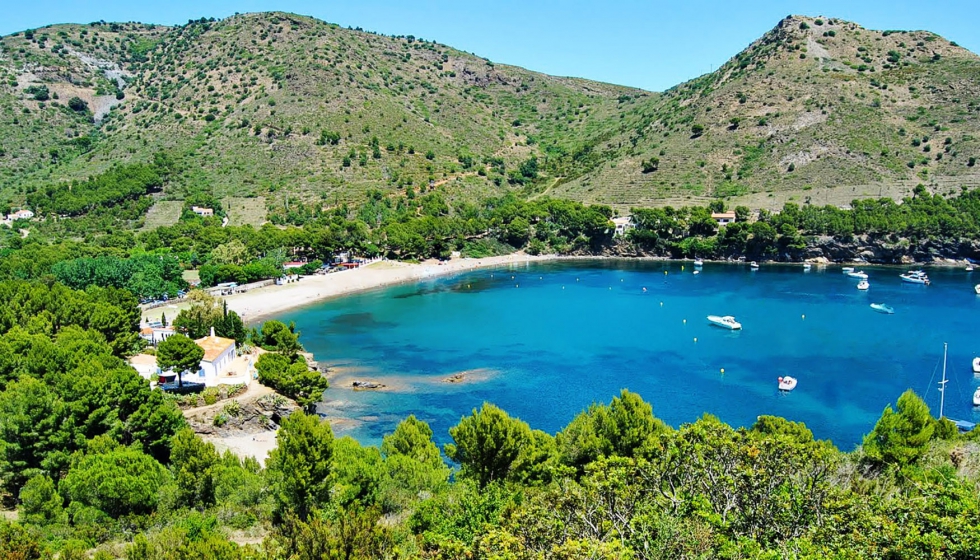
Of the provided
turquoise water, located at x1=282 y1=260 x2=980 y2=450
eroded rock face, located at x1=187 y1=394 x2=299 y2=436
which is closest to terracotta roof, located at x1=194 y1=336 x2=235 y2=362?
eroded rock face, located at x1=187 y1=394 x2=299 y2=436

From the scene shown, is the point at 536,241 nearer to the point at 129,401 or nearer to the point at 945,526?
the point at 129,401

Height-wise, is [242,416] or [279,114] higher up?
[279,114]

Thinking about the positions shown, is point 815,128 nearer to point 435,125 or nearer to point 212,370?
point 435,125

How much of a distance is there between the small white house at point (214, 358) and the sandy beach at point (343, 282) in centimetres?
2011

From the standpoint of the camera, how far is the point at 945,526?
11.7 metres

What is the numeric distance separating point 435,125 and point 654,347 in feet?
343

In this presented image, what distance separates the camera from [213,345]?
44.3m

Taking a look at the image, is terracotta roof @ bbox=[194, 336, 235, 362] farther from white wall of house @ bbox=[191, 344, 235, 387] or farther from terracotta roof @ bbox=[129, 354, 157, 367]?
terracotta roof @ bbox=[129, 354, 157, 367]

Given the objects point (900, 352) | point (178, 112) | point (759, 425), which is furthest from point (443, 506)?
point (178, 112)

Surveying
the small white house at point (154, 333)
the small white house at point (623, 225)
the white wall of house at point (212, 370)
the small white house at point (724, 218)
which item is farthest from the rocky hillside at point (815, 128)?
the white wall of house at point (212, 370)

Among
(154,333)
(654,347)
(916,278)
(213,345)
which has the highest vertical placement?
(213,345)

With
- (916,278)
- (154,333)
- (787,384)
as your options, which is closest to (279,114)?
(154,333)

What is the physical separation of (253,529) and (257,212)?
93.6 metres

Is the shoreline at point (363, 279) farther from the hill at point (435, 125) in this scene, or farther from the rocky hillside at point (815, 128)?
the hill at point (435, 125)
